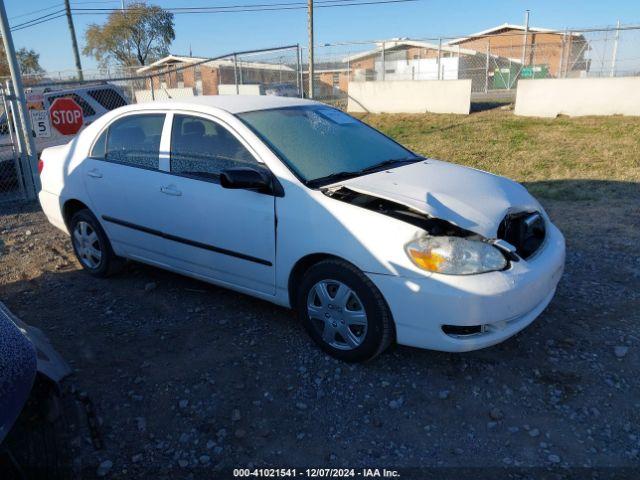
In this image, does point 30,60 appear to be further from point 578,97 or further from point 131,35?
point 578,97

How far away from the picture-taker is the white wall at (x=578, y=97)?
12389 millimetres

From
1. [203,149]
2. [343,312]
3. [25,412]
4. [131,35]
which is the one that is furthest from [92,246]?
[131,35]

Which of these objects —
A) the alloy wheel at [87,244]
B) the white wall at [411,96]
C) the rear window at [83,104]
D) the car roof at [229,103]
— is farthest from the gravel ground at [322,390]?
the white wall at [411,96]

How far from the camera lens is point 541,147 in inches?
396

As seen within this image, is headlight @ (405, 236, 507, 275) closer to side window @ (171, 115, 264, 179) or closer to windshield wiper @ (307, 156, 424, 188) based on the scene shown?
windshield wiper @ (307, 156, 424, 188)

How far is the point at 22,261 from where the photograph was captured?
545 centimetres

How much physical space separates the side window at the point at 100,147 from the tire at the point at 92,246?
53 centimetres

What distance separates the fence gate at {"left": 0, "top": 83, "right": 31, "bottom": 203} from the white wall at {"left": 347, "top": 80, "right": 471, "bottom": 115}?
10.6 metres

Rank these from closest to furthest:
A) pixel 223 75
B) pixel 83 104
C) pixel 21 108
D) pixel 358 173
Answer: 1. pixel 358 173
2. pixel 21 108
3. pixel 83 104
4. pixel 223 75

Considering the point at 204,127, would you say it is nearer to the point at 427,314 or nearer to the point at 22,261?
the point at 427,314

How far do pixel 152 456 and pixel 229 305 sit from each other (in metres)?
1.66

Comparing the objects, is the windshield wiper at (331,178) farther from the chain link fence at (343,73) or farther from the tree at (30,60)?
the tree at (30,60)

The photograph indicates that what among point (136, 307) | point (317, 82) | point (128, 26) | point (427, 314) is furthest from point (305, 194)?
point (128, 26)

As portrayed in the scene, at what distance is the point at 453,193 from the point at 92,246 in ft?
10.9
